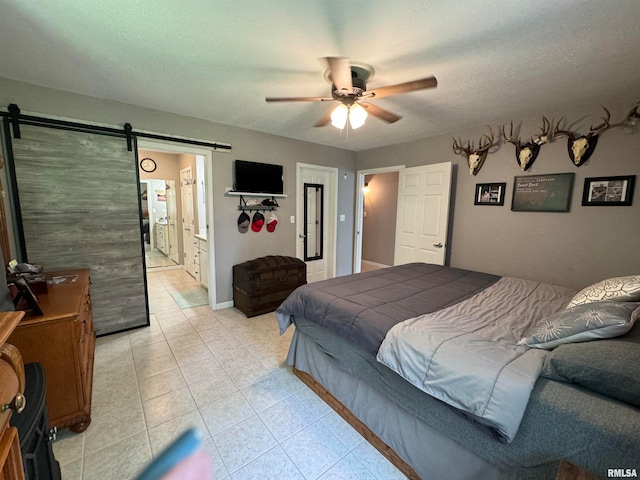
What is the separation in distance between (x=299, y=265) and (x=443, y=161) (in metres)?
2.38

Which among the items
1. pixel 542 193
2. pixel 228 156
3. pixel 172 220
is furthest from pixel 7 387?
pixel 172 220

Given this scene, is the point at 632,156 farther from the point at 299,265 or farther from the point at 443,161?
the point at 299,265

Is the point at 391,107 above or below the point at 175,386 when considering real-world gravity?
above

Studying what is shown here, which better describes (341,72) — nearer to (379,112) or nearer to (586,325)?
(379,112)

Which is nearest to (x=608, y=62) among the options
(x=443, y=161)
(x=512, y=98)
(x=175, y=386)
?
(x=512, y=98)

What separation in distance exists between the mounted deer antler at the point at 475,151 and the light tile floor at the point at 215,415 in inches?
117

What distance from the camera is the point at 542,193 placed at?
2.91 m

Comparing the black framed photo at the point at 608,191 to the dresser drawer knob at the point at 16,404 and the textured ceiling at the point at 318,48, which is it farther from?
the dresser drawer knob at the point at 16,404

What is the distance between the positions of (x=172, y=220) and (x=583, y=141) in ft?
22.2

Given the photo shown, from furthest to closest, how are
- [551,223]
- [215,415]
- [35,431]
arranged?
[551,223], [215,415], [35,431]

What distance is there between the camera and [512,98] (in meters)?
2.49

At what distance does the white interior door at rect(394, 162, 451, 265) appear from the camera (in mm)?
3551

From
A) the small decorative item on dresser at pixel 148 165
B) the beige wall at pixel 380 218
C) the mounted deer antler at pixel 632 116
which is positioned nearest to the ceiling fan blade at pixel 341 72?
the mounted deer antler at pixel 632 116

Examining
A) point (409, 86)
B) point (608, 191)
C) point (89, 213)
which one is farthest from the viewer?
point (89, 213)
